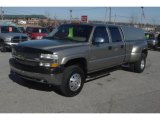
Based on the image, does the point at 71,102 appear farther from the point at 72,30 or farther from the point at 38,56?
the point at 72,30

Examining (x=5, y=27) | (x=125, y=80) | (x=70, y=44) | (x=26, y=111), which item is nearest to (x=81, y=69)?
(x=70, y=44)

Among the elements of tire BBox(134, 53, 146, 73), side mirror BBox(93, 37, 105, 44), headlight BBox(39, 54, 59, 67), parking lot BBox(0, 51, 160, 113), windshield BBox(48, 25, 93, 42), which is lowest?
parking lot BBox(0, 51, 160, 113)

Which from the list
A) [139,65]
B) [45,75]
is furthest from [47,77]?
[139,65]

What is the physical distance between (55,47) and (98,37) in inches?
61.1

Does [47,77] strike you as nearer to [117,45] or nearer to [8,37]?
[117,45]

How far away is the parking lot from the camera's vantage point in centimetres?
510

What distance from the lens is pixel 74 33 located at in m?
6.86

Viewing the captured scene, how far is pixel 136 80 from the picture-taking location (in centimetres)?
824

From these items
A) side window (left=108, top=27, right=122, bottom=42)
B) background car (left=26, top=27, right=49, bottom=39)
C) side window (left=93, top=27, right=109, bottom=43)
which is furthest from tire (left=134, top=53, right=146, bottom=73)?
background car (left=26, top=27, right=49, bottom=39)

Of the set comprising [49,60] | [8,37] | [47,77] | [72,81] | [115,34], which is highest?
[115,34]

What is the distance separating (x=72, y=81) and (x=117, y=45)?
2481mm

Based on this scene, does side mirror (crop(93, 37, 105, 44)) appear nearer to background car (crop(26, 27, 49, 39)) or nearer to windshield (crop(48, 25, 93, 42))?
windshield (crop(48, 25, 93, 42))

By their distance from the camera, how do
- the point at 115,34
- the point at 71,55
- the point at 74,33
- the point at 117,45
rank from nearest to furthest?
the point at 71,55 < the point at 74,33 < the point at 117,45 < the point at 115,34

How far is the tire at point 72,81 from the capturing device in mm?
5727
